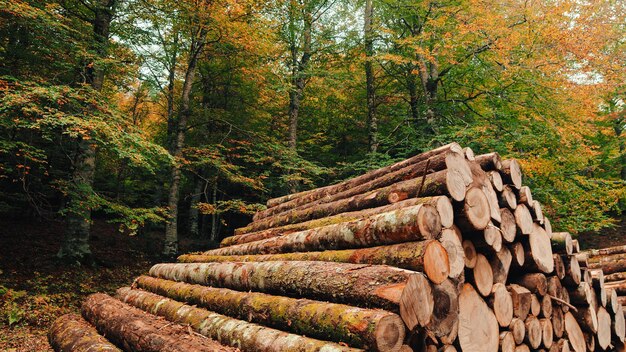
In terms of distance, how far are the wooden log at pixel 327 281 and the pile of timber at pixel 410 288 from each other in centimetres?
Answer: 1

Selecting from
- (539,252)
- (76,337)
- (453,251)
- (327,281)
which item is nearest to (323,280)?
(327,281)

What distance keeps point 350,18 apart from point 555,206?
13.7 m

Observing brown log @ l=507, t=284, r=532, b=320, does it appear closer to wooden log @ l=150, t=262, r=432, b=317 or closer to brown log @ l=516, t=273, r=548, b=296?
brown log @ l=516, t=273, r=548, b=296

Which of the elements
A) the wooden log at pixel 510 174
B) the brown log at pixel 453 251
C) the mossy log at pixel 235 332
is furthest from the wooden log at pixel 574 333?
the mossy log at pixel 235 332

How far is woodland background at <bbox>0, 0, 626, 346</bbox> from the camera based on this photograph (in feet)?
28.8

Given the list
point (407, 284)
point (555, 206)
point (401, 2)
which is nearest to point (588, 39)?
point (555, 206)

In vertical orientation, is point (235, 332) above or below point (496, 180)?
below

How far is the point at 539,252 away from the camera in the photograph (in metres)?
4.20

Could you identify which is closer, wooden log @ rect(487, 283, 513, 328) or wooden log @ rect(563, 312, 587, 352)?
wooden log @ rect(487, 283, 513, 328)

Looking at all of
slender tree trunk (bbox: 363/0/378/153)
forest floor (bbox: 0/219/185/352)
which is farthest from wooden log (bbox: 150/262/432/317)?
slender tree trunk (bbox: 363/0/378/153)

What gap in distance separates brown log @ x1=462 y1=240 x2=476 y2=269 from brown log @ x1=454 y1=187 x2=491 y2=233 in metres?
0.16

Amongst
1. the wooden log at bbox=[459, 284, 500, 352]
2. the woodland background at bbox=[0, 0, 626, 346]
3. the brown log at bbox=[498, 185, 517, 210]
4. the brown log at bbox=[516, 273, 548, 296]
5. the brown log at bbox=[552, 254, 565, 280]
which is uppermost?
the woodland background at bbox=[0, 0, 626, 346]

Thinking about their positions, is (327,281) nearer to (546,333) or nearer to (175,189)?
(546,333)

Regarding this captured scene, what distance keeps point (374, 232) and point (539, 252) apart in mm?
A: 2208
